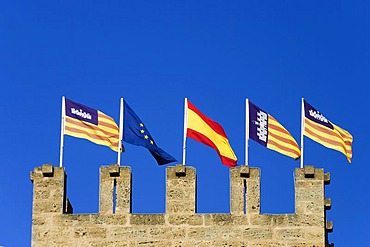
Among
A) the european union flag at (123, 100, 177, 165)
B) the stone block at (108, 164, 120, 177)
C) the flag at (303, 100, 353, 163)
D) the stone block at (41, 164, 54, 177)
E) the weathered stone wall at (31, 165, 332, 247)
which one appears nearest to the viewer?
the weathered stone wall at (31, 165, 332, 247)

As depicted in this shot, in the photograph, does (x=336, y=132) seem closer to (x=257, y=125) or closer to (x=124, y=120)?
(x=257, y=125)

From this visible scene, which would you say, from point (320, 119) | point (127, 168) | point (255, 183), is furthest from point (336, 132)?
point (127, 168)

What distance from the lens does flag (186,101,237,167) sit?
42.7m

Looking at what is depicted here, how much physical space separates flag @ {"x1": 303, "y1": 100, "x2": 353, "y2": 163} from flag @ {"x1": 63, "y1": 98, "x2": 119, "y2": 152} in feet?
18.9

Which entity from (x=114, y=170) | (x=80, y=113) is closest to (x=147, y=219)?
(x=114, y=170)

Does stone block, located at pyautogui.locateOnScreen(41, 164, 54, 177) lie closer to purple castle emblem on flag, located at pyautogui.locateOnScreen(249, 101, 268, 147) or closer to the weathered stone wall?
the weathered stone wall

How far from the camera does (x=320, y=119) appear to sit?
143 feet

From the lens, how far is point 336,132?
43.9m

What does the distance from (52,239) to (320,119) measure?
8965 millimetres

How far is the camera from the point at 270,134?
42969 mm

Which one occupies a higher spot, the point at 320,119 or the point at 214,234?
the point at 320,119

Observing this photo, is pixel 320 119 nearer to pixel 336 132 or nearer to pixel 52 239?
pixel 336 132

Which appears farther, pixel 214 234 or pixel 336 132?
pixel 336 132

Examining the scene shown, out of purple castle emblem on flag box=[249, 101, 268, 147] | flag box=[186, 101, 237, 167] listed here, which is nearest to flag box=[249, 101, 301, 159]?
purple castle emblem on flag box=[249, 101, 268, 147]
